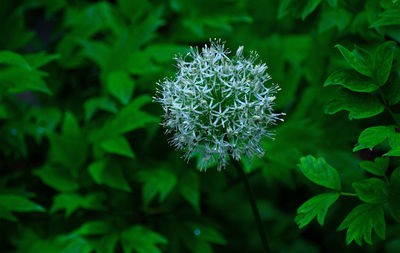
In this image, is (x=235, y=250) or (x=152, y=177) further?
(x=235, y=250)

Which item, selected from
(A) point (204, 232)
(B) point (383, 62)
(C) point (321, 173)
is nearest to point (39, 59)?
(A) point (204, 232)

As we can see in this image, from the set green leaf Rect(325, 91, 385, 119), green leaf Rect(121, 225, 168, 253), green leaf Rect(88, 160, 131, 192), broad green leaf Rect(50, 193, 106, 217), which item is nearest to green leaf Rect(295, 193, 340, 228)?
green leaf Rect(325, 91, 385, 119)

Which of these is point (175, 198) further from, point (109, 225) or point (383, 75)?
point (383, 75)

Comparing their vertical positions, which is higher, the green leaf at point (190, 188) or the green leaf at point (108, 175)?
the green leaf at point (108, 175)

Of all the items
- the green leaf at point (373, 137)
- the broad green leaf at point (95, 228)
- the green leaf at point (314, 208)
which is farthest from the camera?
the broad green leaf at point (95, 228)

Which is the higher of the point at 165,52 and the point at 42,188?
the point at 165,52

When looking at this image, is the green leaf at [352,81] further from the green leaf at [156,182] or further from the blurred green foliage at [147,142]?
the green leaf at [156,182]

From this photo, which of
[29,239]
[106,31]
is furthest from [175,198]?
[106,31]

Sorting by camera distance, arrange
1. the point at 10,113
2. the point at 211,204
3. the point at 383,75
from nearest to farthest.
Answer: the point at 383,75 → the point at 10,113 → the point at 211,204

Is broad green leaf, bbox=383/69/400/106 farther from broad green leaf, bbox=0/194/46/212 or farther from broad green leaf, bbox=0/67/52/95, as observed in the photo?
broad green leaf, bbox=0/194/46/212

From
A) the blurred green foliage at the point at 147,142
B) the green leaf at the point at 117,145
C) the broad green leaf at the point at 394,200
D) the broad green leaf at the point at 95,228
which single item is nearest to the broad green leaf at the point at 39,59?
the blurred green foliage at the point at 147,142
